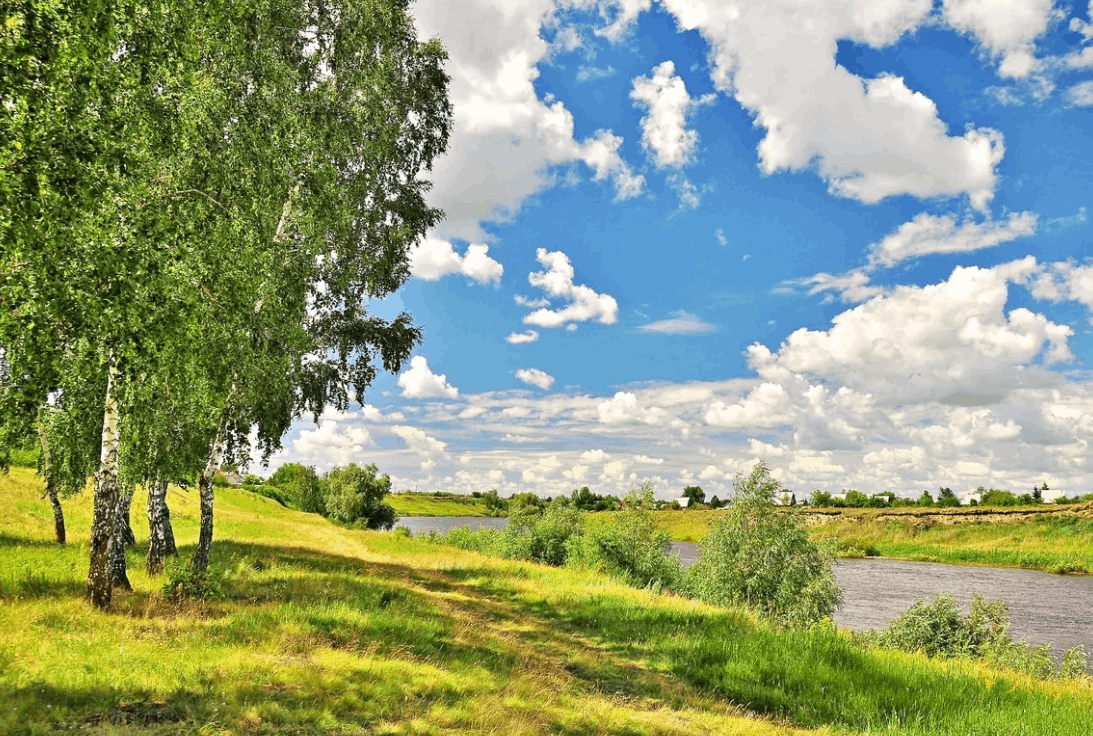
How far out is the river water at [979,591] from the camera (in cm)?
3297

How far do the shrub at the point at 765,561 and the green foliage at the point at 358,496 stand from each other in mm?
58001

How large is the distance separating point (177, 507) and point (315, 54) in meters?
34.4

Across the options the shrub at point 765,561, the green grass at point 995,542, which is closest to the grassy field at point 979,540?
the green grass at point 995,542

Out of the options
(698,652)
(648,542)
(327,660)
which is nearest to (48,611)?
(327,660)

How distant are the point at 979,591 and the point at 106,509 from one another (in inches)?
2228

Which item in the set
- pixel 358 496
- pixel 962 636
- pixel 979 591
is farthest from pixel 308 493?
pixel 962 636

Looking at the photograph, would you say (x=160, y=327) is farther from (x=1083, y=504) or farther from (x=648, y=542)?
(x=1083, y=504)

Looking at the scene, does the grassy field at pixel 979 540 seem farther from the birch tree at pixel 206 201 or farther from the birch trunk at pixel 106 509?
the birch trunk at pixel 106 509

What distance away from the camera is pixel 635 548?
33.4 m

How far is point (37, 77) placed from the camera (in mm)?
A: 7645

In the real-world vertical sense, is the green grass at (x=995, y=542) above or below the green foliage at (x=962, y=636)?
below

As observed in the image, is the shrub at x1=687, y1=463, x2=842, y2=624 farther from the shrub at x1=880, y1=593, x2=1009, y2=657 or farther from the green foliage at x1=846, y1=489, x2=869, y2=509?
the green foliage at x1=846, y1=489, x2=869, y2=509

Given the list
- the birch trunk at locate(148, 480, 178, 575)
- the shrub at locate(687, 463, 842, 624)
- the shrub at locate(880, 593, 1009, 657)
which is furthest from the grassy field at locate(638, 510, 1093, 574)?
the birch trunk at locate(148, 480, 178, 575)

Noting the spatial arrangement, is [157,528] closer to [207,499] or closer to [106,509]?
[207,499]
